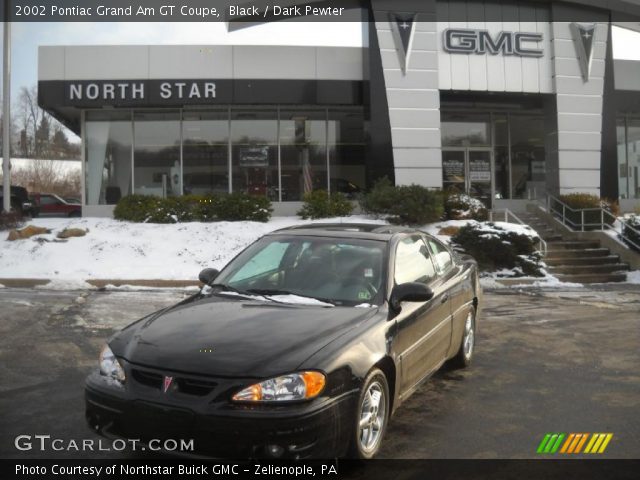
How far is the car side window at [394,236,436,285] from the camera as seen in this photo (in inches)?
178

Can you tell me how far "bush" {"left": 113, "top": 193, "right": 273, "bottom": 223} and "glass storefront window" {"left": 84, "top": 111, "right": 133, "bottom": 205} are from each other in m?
3.31

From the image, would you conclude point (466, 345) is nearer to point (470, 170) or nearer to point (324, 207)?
point (324, 207)

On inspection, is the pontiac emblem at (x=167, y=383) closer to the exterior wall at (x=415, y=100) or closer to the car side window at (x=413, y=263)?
the car side window at (x=413, y=263)

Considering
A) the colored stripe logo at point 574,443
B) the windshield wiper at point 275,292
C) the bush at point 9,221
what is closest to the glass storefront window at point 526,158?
the bush at point 9,221

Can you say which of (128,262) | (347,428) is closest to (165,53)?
(128,262)

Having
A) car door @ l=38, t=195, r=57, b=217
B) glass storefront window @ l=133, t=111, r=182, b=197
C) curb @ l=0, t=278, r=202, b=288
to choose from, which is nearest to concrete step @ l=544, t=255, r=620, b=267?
curb @ l=0, t=278, r=202, b=288

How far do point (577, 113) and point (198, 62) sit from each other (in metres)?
12.2

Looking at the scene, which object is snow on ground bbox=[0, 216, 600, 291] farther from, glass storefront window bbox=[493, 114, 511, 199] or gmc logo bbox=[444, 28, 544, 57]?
glass storefront window bbox=[493, 114, 511, 199]

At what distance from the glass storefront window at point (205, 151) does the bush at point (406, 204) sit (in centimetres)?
587

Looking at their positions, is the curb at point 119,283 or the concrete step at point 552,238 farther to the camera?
the concrete step at point 552,238

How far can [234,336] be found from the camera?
3.41 meters

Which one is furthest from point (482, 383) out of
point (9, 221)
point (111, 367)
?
point (9, 221)

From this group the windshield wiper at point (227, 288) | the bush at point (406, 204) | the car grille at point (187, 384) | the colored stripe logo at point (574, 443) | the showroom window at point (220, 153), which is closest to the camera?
the car grille at point (187, 384)

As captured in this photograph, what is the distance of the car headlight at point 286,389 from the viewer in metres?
3.03
